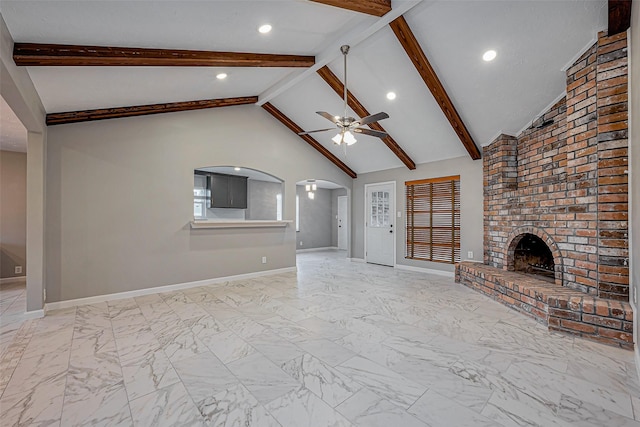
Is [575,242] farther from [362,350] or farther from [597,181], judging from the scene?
[362,350]

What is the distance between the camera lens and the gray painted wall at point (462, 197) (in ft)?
17.9

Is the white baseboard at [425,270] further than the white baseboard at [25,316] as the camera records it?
Yes

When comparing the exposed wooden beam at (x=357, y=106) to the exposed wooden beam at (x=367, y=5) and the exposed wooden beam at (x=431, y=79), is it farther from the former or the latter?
the exposed wooden beam at (x=367, y=5)

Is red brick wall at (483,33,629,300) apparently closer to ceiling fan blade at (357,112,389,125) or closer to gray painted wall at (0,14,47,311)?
ceiling fan blade at (357,112,389,125)

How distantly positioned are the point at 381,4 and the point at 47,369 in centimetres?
452

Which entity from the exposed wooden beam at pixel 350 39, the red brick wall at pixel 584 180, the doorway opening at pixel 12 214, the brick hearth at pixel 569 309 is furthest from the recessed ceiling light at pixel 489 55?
the doorway opening at pixel 12 214

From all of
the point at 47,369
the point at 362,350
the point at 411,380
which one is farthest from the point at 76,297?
the point at 411,380

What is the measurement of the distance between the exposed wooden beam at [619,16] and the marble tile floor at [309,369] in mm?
3017

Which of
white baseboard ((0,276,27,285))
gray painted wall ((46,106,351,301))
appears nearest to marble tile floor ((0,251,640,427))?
gray painted wall ((46,106,351,301))

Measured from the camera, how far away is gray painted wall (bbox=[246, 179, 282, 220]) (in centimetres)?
934

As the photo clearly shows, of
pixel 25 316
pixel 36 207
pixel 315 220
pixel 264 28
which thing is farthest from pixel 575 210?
pixel 315 220

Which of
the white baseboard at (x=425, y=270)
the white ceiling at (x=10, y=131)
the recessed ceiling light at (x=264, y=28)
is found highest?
the recessed ceiling light at (x=264, y=28)

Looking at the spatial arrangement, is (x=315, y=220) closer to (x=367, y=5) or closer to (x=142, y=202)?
(x=142, y=202)

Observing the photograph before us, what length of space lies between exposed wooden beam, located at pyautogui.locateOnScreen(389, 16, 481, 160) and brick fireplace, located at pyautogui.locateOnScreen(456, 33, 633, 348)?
0.56m
